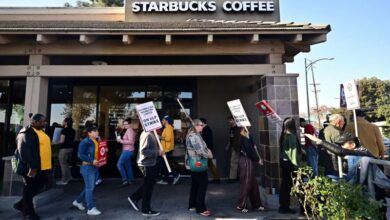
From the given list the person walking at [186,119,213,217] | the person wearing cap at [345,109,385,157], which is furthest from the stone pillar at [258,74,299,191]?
the person walking at [186,119,213,217]

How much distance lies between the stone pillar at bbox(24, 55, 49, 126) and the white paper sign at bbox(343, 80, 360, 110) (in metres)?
6.20

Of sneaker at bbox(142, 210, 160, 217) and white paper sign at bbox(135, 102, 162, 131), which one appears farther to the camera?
white paper sign at bbox(135, 102, 162, 131)

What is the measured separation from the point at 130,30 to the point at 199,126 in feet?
8.12

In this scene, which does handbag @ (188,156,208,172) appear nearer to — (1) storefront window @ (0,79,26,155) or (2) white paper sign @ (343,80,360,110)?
(2) white paper sign @ (343,80,360,110)

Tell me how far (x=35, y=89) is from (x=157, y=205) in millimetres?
3621

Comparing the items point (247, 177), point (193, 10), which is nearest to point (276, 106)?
point (247, 177)

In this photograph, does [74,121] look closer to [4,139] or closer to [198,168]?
[4,139]

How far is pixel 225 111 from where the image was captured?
8.00 metres

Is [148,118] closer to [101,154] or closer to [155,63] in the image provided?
[101,154]

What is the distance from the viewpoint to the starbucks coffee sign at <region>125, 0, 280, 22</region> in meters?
8.26

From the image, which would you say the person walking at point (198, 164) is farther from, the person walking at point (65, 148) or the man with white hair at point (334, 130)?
the person walking at point (65, 148)

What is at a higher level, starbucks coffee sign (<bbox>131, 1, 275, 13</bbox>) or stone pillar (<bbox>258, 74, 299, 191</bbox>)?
starbucks coffee sign (<bbox>131, 1, 275, 13</bbox>)

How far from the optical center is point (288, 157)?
461 cm

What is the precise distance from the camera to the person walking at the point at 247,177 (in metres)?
4.78
